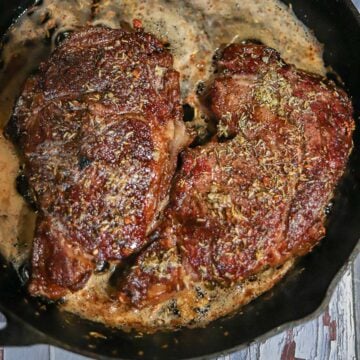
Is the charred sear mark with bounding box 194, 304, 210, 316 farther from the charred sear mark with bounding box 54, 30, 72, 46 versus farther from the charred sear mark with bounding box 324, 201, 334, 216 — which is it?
the charred sear mark with bounding box 54, 30, 72, 46

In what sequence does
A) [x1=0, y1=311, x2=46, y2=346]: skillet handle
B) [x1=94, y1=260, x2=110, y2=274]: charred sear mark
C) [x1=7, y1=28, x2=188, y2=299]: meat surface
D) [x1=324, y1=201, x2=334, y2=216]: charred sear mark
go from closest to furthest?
1. [x1=0, y1=311, x2=46, y2=346]: skillet handle
2. [x1=7, y1=28, x2=188, y2=299]: meat surface
3. [x1=94, y1=260, x2=110, y2=274]: charred sear mark
4. [x1=324, y1=201, x2=334, y2=216]: charred sear mark

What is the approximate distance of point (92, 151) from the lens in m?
2.98

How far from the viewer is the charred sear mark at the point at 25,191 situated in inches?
129

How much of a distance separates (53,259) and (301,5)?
6.81ft

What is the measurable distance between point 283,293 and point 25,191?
1.57 m

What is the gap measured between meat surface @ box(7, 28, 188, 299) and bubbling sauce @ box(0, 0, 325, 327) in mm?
279

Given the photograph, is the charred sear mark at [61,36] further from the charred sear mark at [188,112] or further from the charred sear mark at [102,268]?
the charred sear mark at [102,268]

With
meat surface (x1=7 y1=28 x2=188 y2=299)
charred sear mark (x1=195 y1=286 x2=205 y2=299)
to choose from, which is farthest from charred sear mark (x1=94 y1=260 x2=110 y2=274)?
A: charred sear mark (x1=195 y1=286 x2=205 y2=299)

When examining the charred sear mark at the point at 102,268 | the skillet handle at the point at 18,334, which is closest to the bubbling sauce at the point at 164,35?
the charred sear mark at the point at 102,268

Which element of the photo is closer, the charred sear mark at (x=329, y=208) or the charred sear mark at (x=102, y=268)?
the charred sear mark at (x=102, y=268)

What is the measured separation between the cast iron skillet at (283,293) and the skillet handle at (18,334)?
7 cm

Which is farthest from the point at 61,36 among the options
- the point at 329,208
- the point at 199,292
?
the point at 329,208

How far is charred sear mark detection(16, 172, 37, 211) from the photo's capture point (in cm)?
328

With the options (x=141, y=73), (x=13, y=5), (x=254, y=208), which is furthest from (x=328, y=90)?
(x=13, y=5)
